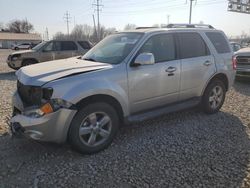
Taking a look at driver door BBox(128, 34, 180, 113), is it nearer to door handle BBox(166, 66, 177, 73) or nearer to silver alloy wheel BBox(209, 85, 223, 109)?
door handle BBox(166, 66, 177, 73)

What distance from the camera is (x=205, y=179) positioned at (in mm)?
3145

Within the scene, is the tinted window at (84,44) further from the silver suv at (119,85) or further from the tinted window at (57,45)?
the silver suv at (119,85)

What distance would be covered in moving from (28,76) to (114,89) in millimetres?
1268

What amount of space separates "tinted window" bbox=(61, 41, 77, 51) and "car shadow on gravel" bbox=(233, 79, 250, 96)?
26.6 feet

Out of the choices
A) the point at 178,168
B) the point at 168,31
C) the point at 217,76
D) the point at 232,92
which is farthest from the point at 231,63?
the point at 178,168

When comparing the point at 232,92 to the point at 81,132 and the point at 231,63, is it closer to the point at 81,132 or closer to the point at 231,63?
the point at 231,63

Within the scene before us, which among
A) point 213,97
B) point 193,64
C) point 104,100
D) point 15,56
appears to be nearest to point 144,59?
point 104,100

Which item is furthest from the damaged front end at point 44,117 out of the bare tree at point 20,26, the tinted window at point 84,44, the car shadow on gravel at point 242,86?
the bare tree at point 20,26

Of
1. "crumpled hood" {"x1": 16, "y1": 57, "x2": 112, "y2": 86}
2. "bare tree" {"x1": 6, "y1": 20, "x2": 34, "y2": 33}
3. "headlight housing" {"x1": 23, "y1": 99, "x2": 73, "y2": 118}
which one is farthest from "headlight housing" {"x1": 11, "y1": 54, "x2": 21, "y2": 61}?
"bare tree" {"x1": 6, "y1": 20, "x2": 34, "y2": 33}

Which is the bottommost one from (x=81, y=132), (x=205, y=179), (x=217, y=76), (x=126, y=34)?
(x=205, y=179)

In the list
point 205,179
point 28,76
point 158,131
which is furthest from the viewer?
point 158,131

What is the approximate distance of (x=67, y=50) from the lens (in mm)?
13008

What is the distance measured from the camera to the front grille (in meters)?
3.42

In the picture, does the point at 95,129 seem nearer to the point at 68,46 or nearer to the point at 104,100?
the point at 104,100
